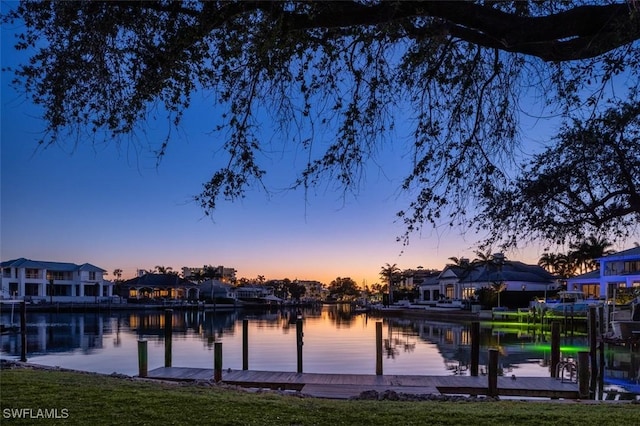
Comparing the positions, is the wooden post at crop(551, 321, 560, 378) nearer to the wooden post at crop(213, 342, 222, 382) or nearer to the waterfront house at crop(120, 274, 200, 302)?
the wooden post at crop(213, 342, 222, 382)

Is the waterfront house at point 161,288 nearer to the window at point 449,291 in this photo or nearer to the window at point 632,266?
the window at point 449,291

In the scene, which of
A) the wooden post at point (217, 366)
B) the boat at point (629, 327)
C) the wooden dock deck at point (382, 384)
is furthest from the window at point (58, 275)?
the wooden post at point (217, 366)

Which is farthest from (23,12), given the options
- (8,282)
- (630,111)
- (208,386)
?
(8,282)

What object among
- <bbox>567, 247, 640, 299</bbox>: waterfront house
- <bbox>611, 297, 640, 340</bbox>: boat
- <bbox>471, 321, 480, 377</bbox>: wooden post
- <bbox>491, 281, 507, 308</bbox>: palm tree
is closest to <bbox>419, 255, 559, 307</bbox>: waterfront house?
<bbox>491, 281, 507, 308</bbox>: palm tree

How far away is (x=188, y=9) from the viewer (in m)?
5.63

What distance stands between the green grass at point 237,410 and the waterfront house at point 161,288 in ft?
391

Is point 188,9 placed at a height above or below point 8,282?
above

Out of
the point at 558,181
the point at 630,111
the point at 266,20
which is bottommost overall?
the point at 558,181

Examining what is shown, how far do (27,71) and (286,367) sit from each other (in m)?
24.4

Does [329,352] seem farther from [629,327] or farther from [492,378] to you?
[492,378]

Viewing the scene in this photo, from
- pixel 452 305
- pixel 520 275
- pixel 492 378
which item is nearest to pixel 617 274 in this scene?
pixel 520 275

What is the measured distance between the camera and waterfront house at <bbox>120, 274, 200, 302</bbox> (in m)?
128

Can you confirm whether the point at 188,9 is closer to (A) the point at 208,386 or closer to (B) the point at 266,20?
(B) the point at 266,20

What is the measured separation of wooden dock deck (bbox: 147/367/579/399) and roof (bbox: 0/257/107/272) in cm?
9504
